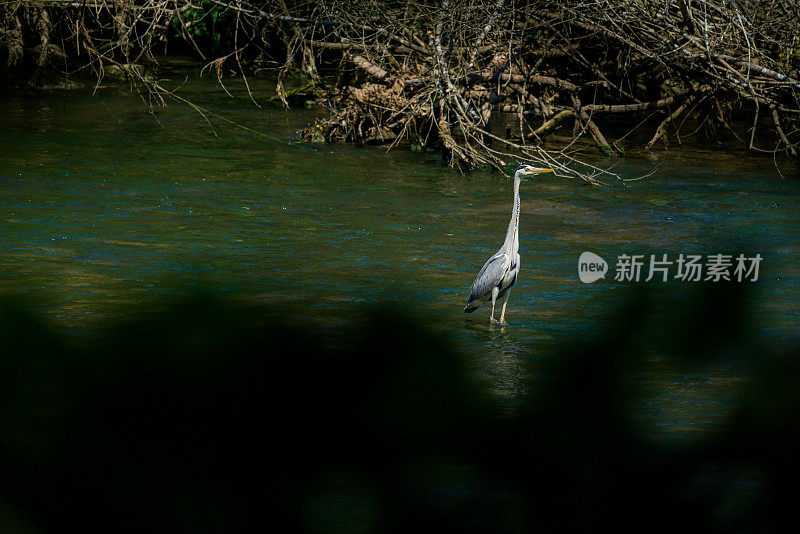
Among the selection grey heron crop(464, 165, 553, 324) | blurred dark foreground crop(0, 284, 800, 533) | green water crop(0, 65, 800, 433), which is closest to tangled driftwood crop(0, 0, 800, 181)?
green water crop(0, 65, 800, 433)

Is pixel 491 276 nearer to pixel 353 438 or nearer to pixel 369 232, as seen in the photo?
pixel 353 438

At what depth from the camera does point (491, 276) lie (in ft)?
26.6

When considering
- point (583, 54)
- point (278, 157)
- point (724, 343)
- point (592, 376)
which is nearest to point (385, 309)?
point (592, 376)

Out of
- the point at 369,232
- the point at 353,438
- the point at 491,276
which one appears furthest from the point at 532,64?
the point at 353,438

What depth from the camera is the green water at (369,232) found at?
8352 mm

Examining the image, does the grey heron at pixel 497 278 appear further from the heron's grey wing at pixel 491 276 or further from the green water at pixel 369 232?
the green water at pixel 369 232

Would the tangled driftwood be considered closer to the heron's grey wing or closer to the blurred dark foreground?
the heron's grey wing

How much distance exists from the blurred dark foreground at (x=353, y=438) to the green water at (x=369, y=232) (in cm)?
28

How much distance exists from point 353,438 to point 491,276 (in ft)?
7.56

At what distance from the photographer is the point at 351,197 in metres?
12.7

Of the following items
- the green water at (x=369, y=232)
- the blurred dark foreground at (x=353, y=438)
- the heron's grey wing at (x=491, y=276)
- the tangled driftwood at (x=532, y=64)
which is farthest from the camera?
the tangled driftwood at (x=532, y=64)

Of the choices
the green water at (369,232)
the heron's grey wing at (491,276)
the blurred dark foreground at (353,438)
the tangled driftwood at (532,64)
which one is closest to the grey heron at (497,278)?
the heron's grey wing at (491,276)

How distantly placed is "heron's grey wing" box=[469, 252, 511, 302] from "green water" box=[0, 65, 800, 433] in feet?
0.94

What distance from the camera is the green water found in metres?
8.35
